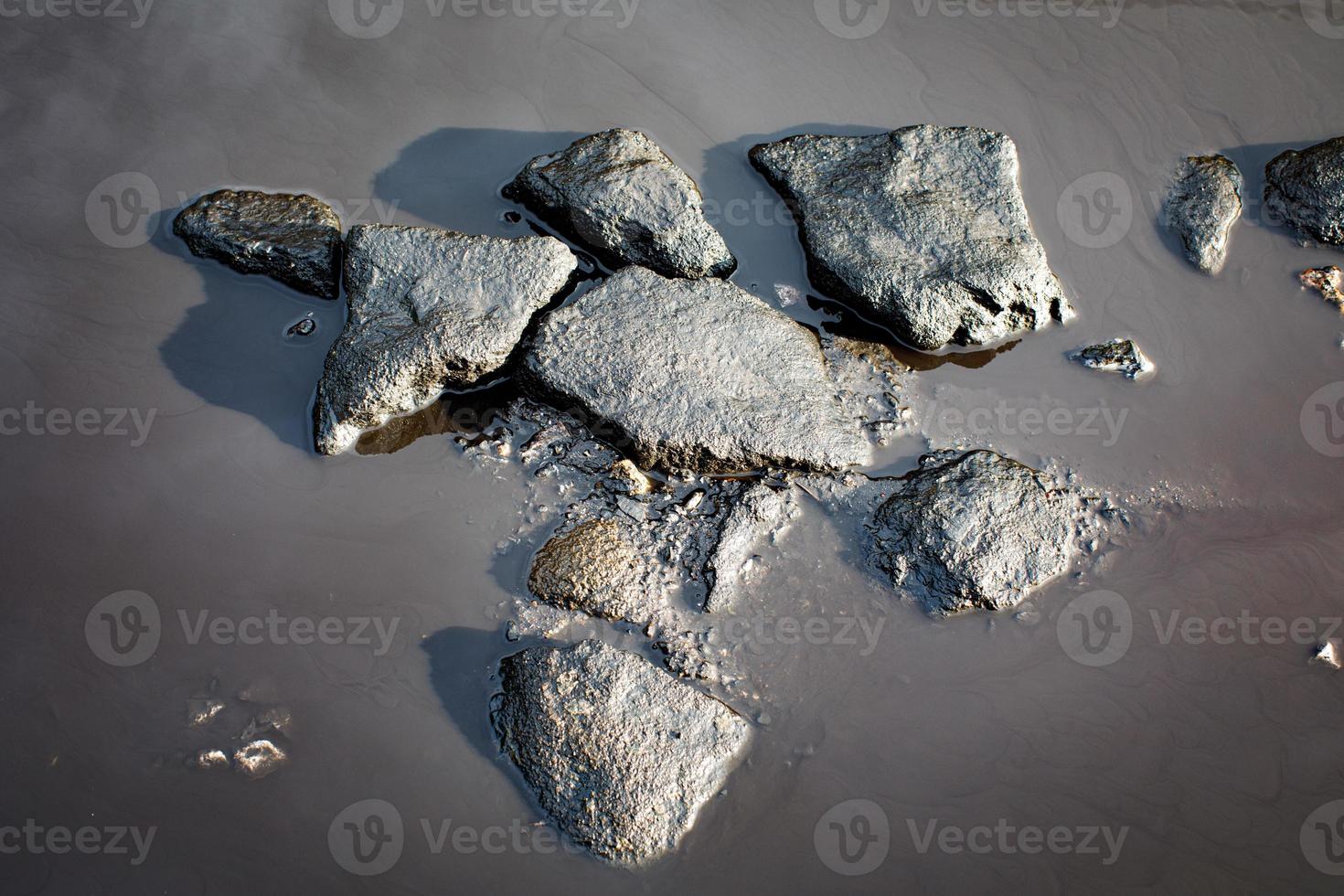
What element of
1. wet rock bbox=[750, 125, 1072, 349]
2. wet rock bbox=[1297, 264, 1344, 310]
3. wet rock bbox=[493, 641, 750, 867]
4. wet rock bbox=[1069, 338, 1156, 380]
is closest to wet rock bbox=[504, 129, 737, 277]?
wet rock bbox=[750, 125, 1072, 349]

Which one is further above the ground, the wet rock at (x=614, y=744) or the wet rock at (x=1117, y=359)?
the wet rock at (x=1117, y=359)

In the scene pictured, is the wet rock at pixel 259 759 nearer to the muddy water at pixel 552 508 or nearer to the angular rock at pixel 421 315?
the muddy water at pixel 552 508

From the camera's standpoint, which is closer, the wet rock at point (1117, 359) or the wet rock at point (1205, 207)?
the wet rock at point (1117, 359)

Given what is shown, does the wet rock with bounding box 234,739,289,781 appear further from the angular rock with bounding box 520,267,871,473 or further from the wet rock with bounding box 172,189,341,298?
the wet rock with bounding box 172,189,341,298

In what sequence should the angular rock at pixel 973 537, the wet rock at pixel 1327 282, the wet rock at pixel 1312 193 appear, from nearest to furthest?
the angular rock at pixel 973 537
the wet rock at pixel 1327 282
the wet rock at pixel 1312 193

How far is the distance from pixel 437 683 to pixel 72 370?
1.81m

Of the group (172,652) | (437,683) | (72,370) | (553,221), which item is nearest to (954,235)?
(553,221)

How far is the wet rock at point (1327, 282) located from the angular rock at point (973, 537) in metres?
1.45

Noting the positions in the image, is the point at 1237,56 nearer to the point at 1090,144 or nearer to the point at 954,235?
the point at 1090,144

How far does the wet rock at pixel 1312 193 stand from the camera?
3.60 meters

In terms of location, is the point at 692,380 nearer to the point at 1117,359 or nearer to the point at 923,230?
the point at 923,230

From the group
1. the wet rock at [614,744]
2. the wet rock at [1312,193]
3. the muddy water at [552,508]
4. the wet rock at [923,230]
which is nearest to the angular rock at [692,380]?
the muddy water at [552,508]

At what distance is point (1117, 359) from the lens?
3340 mm

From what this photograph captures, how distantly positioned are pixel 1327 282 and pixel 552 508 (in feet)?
9.97
